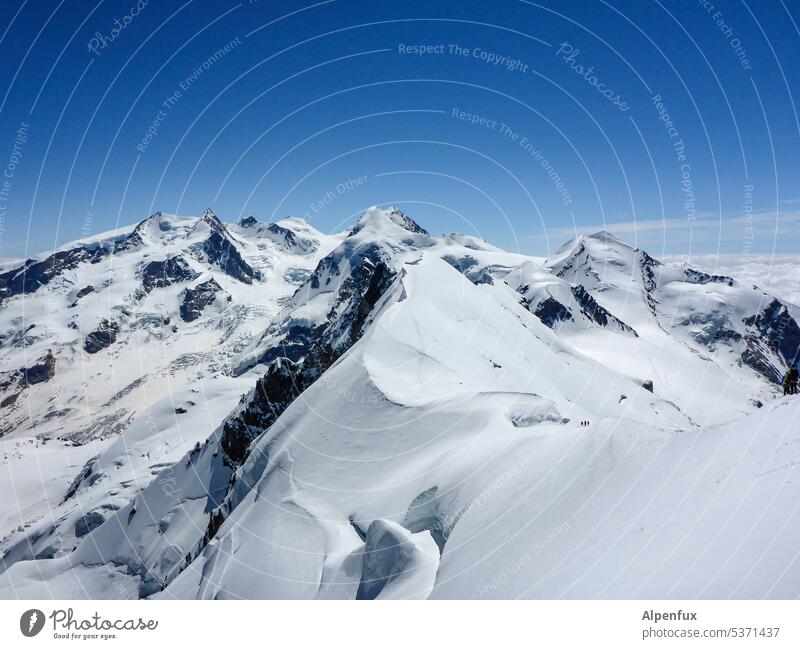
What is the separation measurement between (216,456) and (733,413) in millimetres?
183636

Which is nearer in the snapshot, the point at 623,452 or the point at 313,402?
the point at 623,452

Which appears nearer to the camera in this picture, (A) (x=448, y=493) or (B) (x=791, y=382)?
(A) (x=448, y=493)

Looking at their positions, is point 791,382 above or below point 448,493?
above

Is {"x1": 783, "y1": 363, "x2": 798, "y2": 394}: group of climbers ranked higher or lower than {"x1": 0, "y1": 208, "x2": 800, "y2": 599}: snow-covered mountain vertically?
higher

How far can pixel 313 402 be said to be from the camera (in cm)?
3481

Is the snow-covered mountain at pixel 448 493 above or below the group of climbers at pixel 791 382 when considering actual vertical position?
below

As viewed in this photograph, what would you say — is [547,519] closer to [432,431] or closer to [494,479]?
[494,479]

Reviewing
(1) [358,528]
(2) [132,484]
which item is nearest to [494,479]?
(1) [358,528]

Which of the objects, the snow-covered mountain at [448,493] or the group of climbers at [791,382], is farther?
the group of climbers at [791,382]

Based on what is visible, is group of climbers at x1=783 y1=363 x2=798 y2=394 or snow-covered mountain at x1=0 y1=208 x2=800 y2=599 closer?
snow-covered mountain at x1=0 y1=208 x2=800 y2=599

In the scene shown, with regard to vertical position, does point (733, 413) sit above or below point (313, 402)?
below

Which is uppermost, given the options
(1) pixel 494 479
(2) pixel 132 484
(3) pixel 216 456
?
(1) pixel 494 479
